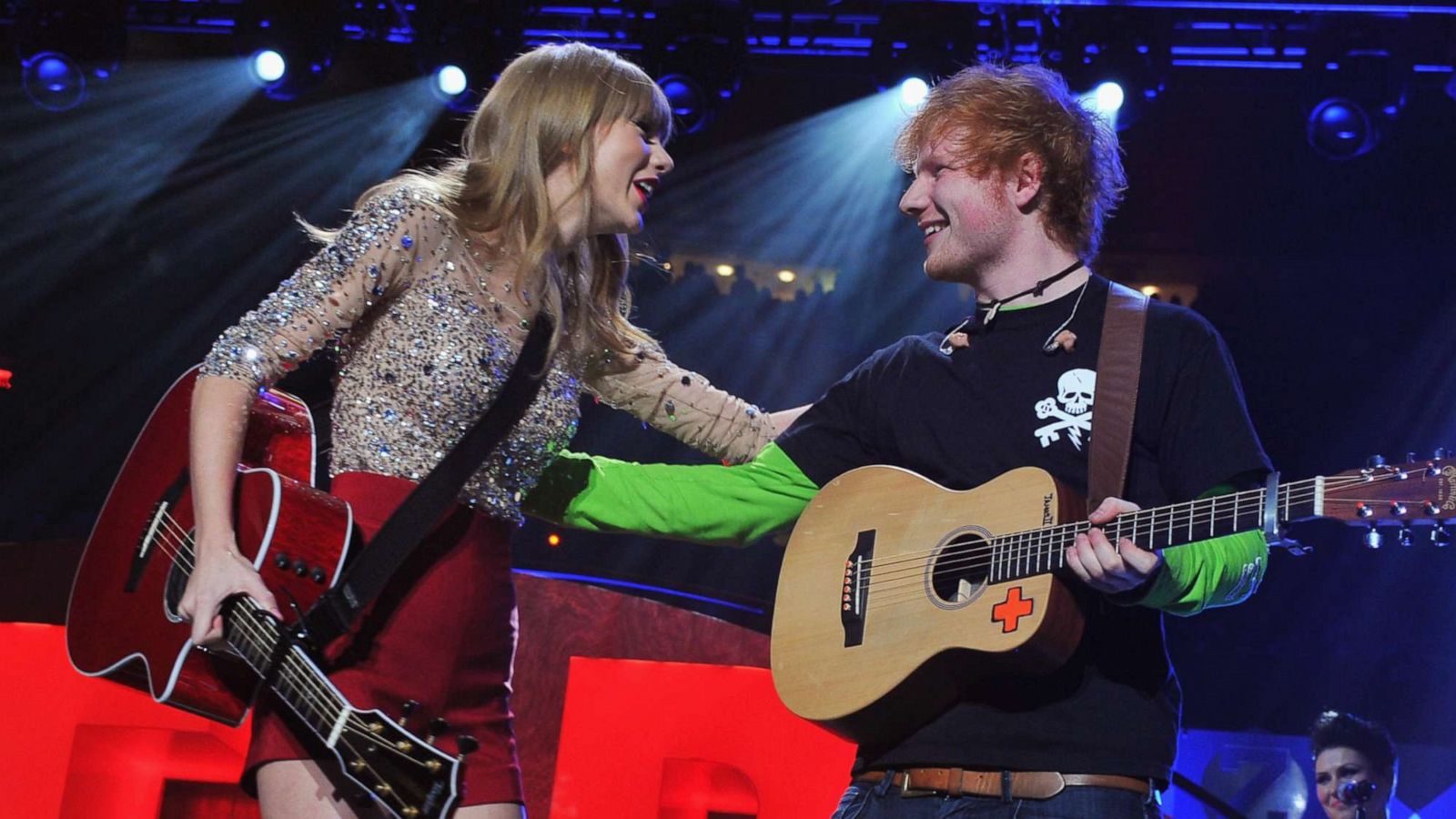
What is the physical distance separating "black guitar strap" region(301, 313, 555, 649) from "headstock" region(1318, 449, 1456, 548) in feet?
4.67

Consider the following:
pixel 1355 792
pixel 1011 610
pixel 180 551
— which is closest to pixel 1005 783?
pixel 1011 610

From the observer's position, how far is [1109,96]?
6.11 metres

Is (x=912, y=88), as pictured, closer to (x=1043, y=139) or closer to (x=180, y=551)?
(x=1043, y=139)

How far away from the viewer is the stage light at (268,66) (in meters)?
6.52

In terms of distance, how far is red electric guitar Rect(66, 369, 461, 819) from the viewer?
7.07 feet

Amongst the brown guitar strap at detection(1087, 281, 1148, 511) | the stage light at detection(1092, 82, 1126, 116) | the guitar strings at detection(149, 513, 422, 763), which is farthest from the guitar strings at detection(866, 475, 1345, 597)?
the stage light at detection(1092, 82, 1126, 116)

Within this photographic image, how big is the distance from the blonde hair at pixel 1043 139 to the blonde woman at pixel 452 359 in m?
0.64

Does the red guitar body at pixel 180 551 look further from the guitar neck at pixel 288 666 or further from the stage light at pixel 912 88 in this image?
the stage light at pixel 912 88

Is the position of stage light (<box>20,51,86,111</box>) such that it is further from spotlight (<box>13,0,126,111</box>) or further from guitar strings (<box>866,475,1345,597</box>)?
guitar strings (<box>866,475,1345,597</box>)

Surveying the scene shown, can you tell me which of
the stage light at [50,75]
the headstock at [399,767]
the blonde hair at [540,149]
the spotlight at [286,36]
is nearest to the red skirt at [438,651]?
the headstock at [399,767]

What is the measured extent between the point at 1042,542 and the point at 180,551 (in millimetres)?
1532

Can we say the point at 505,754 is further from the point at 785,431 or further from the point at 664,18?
the point at 664,18

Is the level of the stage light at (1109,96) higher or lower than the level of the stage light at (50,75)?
higher

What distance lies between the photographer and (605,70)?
2.79 m
